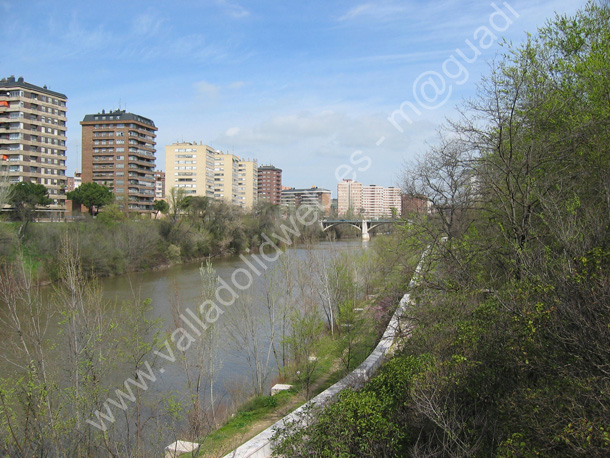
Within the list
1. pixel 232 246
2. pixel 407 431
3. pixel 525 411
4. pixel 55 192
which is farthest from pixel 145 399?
pixel 55 192

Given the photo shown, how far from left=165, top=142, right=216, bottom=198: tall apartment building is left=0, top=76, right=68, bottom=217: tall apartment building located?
70.0 ft

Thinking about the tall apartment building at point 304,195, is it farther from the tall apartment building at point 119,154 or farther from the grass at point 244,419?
the grass at point 244,419

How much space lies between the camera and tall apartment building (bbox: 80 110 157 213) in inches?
2089

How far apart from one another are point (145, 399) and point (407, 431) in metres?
6.32

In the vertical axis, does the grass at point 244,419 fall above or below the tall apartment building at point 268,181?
below

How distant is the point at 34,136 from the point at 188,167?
979 inches

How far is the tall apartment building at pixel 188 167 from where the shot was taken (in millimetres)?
64688

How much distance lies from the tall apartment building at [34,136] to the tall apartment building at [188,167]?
21.3 metres

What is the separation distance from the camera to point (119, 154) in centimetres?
5331

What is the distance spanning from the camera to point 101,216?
3080 cm

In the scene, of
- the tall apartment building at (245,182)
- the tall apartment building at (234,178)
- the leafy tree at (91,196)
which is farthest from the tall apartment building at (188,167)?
the leafy tree at (91,196)

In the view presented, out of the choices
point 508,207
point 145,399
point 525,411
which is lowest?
point 145,399

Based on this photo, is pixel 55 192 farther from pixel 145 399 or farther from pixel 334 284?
pixel 145 399

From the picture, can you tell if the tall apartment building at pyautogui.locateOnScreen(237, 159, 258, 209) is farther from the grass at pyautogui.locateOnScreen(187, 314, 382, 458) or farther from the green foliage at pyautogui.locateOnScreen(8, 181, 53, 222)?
the grass at pyautogui.locateOnScreen(187, 314, 382, 458)
